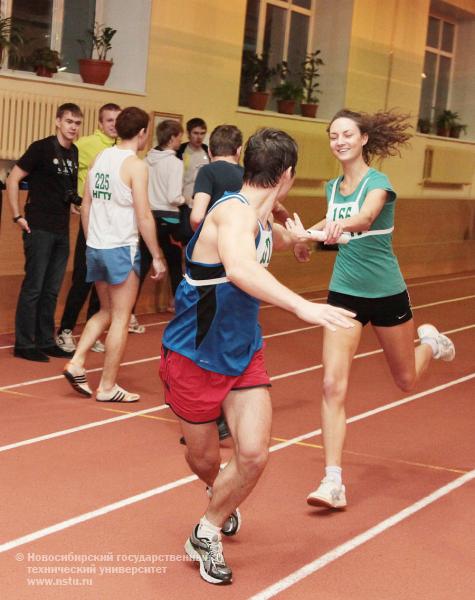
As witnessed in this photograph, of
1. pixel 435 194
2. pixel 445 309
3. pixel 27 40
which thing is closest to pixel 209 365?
pixel 27 40

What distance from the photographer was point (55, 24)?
1012 centimetres

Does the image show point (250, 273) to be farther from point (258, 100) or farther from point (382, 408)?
point (258, 100)

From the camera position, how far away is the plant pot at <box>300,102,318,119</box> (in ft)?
44.1

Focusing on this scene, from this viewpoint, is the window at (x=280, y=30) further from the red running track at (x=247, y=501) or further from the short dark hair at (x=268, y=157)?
the short dark hair at (x=268, y=157)

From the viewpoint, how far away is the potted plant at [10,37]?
359 inches

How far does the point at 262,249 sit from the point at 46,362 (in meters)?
3.90

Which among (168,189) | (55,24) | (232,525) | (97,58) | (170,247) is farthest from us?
(97,58)

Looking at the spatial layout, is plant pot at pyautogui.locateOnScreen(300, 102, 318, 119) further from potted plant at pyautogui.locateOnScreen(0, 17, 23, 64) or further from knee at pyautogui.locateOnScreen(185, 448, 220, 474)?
knee at pyautogui.locateOnScreen(185, 448, 220, 474)

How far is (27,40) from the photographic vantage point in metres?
9.73

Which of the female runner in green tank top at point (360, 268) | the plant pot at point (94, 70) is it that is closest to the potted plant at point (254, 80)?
the plant pot at point (94, 70)

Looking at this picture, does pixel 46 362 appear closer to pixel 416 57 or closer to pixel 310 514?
pixel 310 514

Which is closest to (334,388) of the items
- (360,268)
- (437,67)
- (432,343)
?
(360,268)

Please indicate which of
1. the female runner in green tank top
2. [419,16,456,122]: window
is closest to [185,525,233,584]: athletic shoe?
the female runner in green tank top

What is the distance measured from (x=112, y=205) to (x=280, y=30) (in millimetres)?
8126
